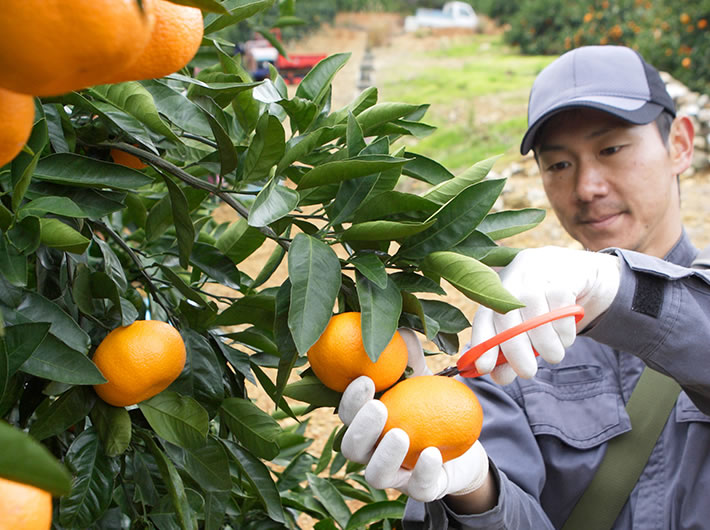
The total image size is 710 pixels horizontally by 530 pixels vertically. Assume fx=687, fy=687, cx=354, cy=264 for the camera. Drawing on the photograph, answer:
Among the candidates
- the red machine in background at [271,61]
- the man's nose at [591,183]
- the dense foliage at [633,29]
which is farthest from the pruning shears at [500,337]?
the dense foliage at [633,29]

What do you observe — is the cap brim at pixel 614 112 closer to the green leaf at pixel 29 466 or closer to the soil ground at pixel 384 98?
the soil ground at pixel 384 98

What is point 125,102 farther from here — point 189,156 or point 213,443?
point 213,443

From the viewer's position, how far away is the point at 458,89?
7238 millimetres

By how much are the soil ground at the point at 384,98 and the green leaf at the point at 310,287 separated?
94cm

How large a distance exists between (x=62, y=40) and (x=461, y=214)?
444mm

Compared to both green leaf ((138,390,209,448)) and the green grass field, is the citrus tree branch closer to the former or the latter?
green leaf ((138,390,209,448))

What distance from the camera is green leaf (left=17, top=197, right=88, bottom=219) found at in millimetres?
603

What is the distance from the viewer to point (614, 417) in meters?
1.24

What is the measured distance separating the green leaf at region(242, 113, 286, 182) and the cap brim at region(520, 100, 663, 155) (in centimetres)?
92

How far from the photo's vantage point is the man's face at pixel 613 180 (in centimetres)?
142

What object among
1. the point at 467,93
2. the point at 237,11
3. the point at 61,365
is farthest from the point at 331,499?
the point at 467,93

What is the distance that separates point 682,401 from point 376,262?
2.67ft

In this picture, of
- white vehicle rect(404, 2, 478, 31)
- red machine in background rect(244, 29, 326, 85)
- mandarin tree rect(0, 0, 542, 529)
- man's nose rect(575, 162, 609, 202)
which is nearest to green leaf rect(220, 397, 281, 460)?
mandarin tree rect(0, 0, 542, 529)

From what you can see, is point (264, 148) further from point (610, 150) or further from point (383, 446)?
point (610, 150)
